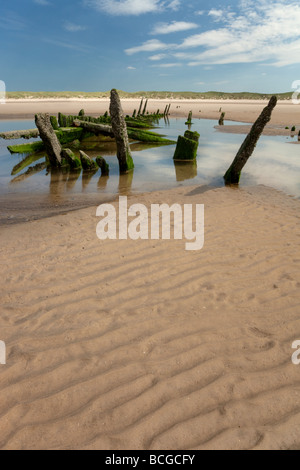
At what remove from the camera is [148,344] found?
2738 millimetres

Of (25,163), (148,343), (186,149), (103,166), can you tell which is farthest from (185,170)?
(148,343)

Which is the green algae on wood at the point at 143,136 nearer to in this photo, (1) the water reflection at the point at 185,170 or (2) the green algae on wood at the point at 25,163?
(1) the water reflection at the point at 185,170

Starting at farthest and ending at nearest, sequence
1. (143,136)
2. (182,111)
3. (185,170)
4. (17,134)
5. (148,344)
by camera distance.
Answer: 1. (182,111)
2. (143,136)
3. (17,134)
4. (185,170)
5. (148,344)

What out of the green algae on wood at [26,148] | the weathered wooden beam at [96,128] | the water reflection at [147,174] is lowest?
the water reflection at [147,174]

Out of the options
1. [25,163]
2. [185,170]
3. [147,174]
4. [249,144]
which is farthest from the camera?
[25,163]

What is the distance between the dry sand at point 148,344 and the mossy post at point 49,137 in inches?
267

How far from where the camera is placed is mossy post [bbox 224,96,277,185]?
8.05 m

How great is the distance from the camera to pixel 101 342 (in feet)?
9.05

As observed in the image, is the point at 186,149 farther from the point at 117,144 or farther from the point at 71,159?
the point at 71,159

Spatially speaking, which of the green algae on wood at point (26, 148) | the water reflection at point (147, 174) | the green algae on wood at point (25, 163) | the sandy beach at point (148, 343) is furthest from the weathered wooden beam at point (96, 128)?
the sandy beach at point (148, 343)

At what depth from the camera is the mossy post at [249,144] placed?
8047 millimetres

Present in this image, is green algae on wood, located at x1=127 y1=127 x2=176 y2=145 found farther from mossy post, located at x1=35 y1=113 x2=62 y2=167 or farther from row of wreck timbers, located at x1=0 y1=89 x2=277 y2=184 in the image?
mossy post, located at x1=35 y1=113 x2=62 y2=167

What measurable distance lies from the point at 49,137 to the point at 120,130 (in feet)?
9.09

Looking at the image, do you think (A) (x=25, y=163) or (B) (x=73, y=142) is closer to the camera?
(A) (x=25, y=163)
